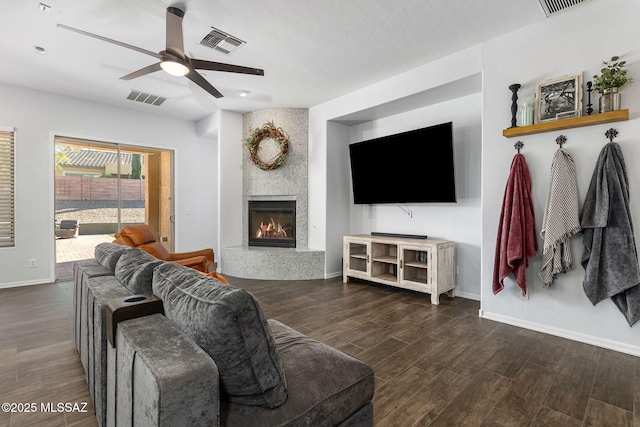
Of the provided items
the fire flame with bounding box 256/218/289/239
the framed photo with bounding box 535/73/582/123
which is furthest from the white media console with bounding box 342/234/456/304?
the framed photo with bounding box 535/73/582/123

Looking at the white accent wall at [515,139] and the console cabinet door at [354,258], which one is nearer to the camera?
the white accent wall at [515,139]

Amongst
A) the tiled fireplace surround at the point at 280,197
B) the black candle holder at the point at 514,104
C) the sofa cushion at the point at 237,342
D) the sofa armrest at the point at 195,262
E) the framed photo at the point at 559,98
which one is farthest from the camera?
the tiled fireplace surround at the point at 280,197

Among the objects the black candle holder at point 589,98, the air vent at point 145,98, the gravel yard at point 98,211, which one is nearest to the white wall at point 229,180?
the air vent at point 145,98

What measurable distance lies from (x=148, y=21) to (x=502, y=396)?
13.1 feet

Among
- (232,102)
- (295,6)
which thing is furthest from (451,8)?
(232,102)

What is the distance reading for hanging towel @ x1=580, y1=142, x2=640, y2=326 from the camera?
2.33 m

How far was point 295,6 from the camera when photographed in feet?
8.70

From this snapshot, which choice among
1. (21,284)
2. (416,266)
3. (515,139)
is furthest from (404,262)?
(21,284)

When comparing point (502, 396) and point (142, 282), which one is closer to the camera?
point (142, 282)

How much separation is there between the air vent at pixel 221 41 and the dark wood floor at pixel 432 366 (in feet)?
9.33

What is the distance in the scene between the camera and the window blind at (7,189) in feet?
14.2

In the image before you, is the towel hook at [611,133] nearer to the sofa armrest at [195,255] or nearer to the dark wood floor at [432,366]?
the dark wood floor at [432,366]

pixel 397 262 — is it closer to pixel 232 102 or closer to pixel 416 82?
pixel 416 82

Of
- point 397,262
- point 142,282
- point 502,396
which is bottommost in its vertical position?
point 502,396
